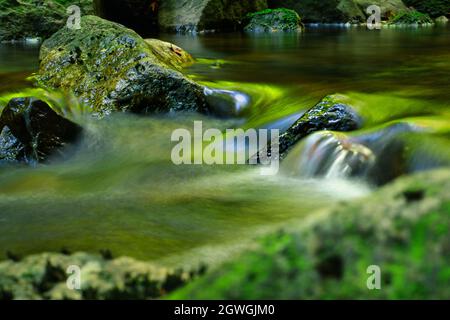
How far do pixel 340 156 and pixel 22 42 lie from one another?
42.7 feet

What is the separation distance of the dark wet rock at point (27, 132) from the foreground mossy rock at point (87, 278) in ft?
8.85

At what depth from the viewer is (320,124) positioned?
512 cm

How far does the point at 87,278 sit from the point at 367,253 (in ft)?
4.95

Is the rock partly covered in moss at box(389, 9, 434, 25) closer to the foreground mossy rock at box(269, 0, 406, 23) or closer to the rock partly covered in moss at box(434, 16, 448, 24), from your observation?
the foreground mossy rock at box(269, 0, 406, 23)

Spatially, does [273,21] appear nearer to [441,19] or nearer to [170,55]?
[441,19]

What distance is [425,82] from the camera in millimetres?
6922

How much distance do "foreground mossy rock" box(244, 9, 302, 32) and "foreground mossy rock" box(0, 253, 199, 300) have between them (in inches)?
750

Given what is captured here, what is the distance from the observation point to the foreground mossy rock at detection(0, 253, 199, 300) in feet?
7.64

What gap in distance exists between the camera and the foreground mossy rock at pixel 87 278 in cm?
233

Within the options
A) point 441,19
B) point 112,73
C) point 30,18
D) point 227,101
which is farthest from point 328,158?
point 441,19

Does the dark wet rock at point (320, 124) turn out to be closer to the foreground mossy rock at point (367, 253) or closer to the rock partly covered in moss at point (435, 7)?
the foreground mossy rock at point (367, 253)

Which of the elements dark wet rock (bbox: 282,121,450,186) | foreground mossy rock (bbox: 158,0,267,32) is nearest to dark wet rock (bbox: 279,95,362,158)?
dark wet rock (bbox: 282,121,450,186)

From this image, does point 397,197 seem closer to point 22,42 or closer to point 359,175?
point 359,175

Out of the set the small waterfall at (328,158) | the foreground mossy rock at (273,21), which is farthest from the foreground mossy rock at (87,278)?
the foreground mossy rock at (273,21)
